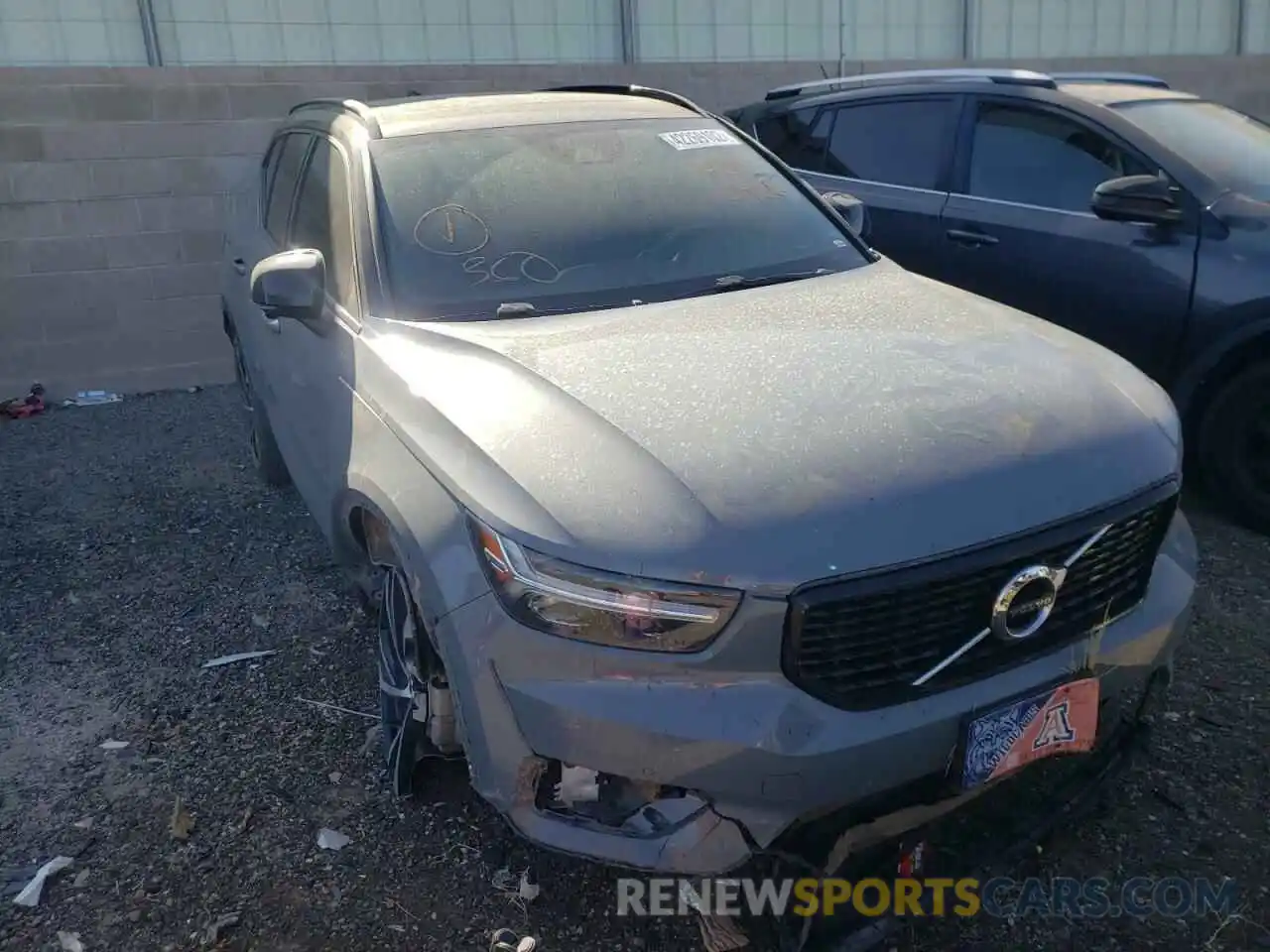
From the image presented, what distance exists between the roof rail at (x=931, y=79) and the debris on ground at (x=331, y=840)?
426 cm

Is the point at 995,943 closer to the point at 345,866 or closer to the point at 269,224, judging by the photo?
the point at 345,866

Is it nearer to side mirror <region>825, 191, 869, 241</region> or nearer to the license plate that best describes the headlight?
the license plate

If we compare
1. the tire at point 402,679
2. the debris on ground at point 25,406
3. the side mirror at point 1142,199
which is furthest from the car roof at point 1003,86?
the debris on ground at point 25,406

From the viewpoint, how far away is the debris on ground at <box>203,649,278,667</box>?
3.74 meters

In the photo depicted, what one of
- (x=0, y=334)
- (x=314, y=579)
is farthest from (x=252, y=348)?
(x=0, y=334)

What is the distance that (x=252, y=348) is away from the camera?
4691 millimetres

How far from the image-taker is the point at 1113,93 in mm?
4957

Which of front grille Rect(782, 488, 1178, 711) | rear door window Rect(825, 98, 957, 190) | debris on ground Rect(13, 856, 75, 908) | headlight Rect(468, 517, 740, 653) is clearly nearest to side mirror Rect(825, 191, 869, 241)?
rear door window Rect(825, 98, 957, 190)

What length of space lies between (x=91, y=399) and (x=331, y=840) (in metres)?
5.30

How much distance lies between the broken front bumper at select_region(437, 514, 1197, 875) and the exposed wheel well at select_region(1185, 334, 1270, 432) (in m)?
2.67

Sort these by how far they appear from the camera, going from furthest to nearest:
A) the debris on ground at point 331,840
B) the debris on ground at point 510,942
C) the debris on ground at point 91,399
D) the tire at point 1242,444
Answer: the debris on ground at point 91,399 < the tire at point 1242,444 < the debris on ground at point 331,840 < the debris on ground at point 510,942

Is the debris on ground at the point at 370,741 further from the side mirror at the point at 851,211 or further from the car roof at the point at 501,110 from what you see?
the side mirror at the point at 851,211

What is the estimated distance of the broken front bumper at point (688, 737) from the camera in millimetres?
2047

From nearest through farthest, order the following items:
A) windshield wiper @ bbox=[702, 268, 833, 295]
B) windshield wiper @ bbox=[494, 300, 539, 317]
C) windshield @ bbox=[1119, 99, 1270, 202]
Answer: windshield wiper @ bbox=[494, 300, 539, 317] → windshield wiper @ bbox=[702, 268, 833, 295] → windshield @ bbox=[1119, 99, 1270, 202]
